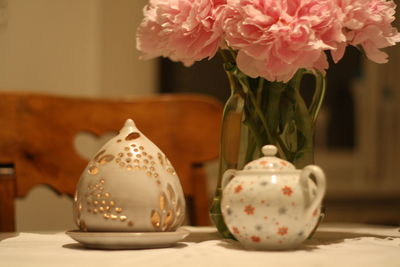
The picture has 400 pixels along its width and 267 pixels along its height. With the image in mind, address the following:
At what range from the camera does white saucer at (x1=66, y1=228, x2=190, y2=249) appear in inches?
30.1

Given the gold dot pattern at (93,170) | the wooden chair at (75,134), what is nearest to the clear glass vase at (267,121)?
the gold dot pattern at (93,170)

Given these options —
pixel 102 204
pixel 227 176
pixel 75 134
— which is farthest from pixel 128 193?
pixel 75 134

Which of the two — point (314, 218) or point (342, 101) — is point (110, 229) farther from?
point (342, 101)

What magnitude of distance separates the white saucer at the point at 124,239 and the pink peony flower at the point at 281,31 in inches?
9.4

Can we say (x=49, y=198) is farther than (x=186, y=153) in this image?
Yes

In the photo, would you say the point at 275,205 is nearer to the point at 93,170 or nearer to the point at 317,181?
the point at 317,181

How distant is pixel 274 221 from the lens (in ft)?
2.51

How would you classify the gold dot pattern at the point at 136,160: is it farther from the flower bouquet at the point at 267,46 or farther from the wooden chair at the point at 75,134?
the wooden chair at the point at 75,134

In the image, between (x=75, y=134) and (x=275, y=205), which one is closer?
(x=275, y=205)

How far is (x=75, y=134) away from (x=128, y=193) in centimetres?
72

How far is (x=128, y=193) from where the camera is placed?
0.79 m

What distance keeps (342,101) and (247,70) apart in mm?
2261

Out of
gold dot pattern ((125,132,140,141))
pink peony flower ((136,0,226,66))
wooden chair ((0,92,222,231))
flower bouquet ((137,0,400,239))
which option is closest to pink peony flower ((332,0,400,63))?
flower bouquet ((137,0,400,239))

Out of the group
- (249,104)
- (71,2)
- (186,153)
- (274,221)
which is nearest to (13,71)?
(71,2)
